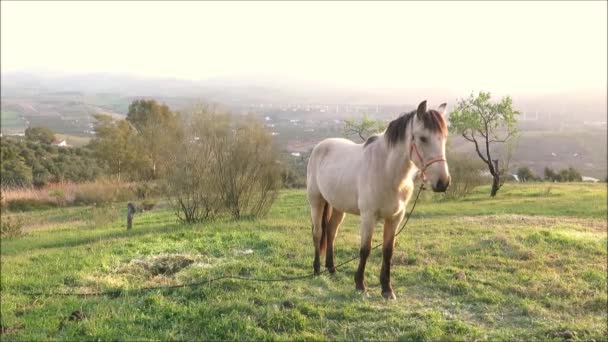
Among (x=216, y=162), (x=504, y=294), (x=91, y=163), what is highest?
(x=216, y=162)

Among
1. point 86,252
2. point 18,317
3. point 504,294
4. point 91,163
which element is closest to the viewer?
point 18,317

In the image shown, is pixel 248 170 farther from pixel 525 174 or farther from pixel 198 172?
pixel 525 174

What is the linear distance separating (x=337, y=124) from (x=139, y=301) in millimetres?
17906

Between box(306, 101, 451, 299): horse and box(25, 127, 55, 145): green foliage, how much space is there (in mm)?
36673

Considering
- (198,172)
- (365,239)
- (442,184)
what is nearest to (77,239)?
(198,172)

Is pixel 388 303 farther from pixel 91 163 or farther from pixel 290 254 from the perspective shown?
pixel 91 163

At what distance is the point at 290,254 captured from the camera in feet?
24.7

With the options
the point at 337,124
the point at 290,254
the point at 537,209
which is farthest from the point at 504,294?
the point at 337,124

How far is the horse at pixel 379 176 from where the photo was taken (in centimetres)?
420

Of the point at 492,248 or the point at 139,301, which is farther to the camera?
the point at 492,248

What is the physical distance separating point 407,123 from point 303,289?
8.19ft

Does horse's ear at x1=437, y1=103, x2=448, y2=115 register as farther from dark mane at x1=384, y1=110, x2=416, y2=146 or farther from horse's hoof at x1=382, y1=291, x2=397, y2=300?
horse's hoof at x1=382, y1=291, x2=397, y2=300

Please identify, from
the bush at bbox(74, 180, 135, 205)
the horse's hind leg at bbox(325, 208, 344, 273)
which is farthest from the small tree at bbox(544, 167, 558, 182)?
the horse's hind leg at bbox(325, 208, 344, 273)

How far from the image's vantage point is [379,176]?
486 cm
